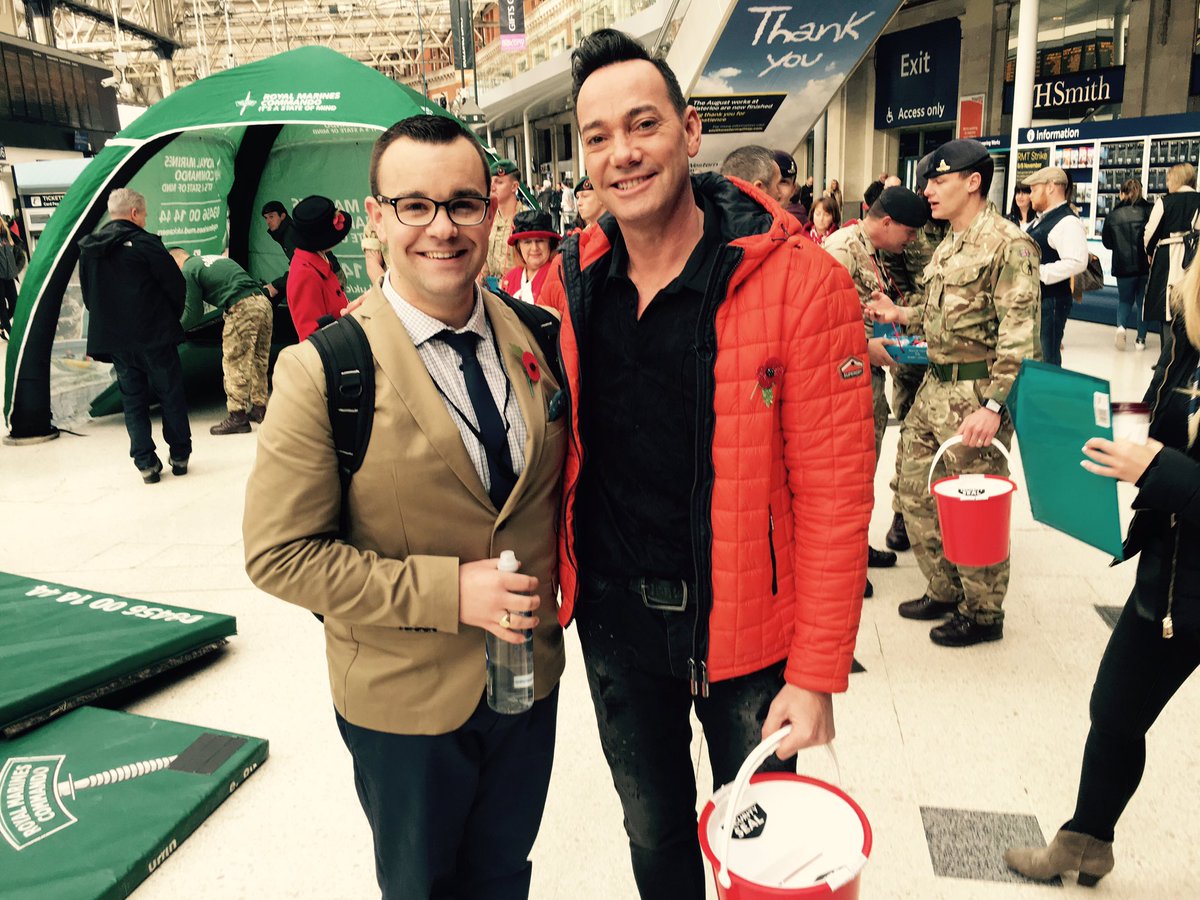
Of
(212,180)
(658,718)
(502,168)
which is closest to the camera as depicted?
(658,718)

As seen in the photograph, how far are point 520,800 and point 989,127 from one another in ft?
60.7

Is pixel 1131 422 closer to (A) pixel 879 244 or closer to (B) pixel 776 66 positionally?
(A) pixel 879 244

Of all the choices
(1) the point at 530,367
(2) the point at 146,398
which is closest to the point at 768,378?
(1) the point at 530,367

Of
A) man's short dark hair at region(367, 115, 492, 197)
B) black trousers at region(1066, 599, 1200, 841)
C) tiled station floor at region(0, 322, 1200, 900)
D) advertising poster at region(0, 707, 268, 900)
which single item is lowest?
tiled station floor at region(0, 322, 1200, 900)

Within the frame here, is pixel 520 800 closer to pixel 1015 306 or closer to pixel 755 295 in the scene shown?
pixel 755 295

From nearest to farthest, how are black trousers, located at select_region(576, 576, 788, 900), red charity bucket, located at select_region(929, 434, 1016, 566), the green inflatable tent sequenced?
black trousers, located at select_region(576, 576, 788, 900) < red charity bucket, located at select_region(929, 434, 1016, 566) < the green inflatable tent

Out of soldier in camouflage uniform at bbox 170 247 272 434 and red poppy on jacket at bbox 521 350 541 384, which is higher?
red poppy on jacket at bbox 521 350 541 384

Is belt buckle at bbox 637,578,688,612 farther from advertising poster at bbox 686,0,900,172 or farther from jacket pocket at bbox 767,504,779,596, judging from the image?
advertising poster at bbox 686,0,900,172

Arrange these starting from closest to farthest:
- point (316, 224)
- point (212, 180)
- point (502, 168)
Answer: point (316, 224), point (502, 168), point (212, 180)

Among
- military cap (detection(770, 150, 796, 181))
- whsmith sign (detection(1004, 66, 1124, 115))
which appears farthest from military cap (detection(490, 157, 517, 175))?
whsmith sign (detection(1004, 66, 1124, 115))

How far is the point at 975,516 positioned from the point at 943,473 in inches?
22.4

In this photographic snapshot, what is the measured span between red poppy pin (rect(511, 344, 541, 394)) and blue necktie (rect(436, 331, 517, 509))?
0.08m

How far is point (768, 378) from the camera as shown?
1444 mm

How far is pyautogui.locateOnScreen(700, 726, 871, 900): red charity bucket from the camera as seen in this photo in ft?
4.21
